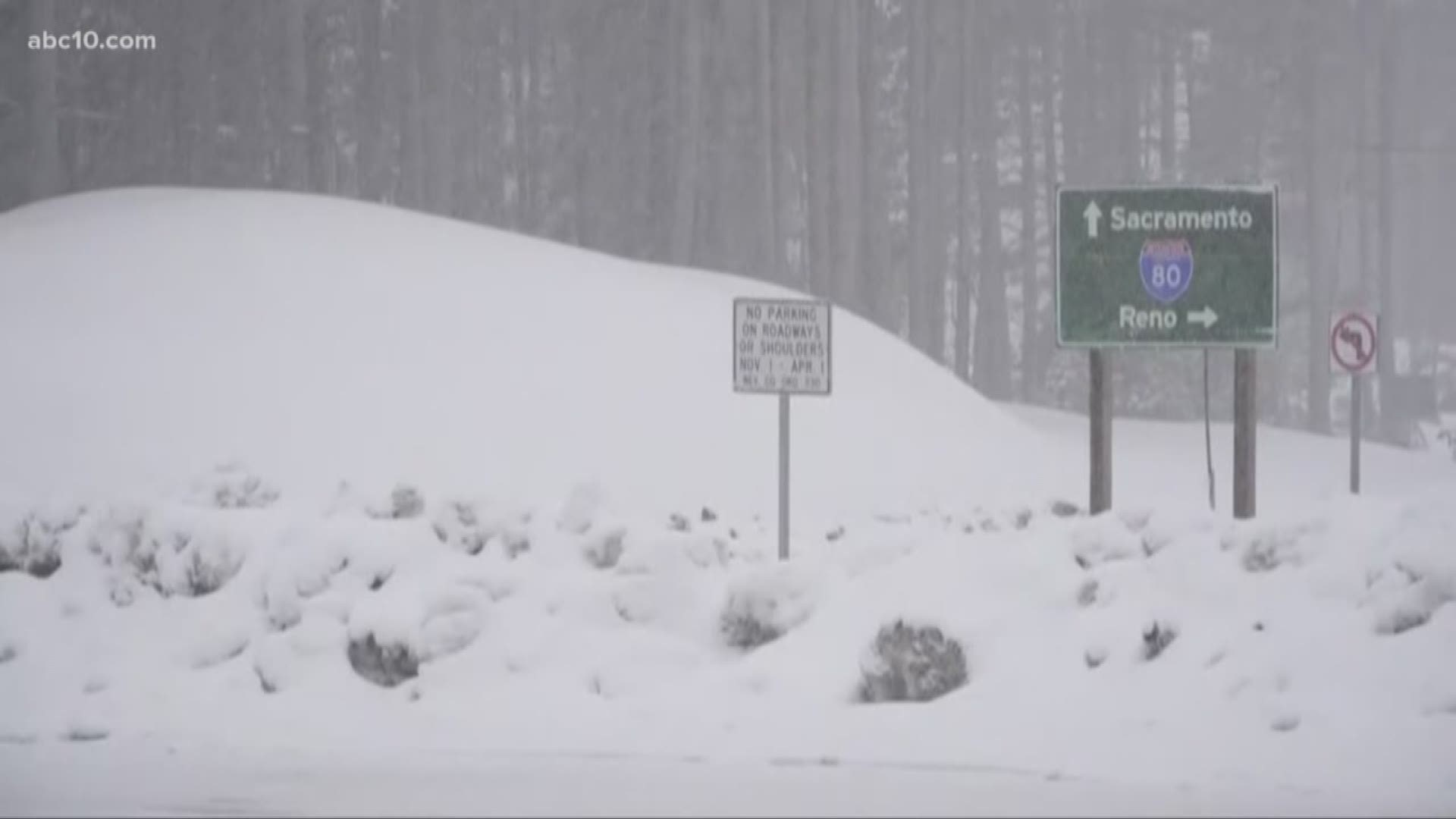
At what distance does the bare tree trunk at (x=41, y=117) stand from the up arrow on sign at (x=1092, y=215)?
2220cm

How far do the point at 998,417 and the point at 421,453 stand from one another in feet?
41.2

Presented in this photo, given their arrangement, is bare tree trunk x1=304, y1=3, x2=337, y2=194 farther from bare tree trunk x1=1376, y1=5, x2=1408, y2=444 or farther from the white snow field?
the white snow field

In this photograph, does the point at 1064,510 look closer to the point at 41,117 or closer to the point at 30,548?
the point at 30,548

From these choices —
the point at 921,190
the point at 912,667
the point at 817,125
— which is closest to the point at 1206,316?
the point at 912,667

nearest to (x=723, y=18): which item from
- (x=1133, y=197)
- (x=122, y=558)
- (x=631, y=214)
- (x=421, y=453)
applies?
(x=631, y=214)

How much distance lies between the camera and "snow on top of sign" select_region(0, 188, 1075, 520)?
1037 inches

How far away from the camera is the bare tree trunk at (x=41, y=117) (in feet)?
122

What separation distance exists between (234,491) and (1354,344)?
1410 cm

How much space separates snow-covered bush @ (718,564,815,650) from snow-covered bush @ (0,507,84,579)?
15.1ft

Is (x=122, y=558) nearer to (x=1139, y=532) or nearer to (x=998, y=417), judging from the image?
(x=1139, y=532)

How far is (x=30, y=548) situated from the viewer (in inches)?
627

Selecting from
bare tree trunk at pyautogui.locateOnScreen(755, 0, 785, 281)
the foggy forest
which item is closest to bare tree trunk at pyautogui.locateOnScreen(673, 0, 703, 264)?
the foggy forest

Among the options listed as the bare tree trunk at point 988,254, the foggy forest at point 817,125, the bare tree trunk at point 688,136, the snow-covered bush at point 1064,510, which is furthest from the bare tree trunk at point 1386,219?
the snow-covered bush at point 1064,510

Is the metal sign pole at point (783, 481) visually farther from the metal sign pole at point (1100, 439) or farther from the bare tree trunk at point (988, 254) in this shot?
the bare tree trunk at point (988, 254)
